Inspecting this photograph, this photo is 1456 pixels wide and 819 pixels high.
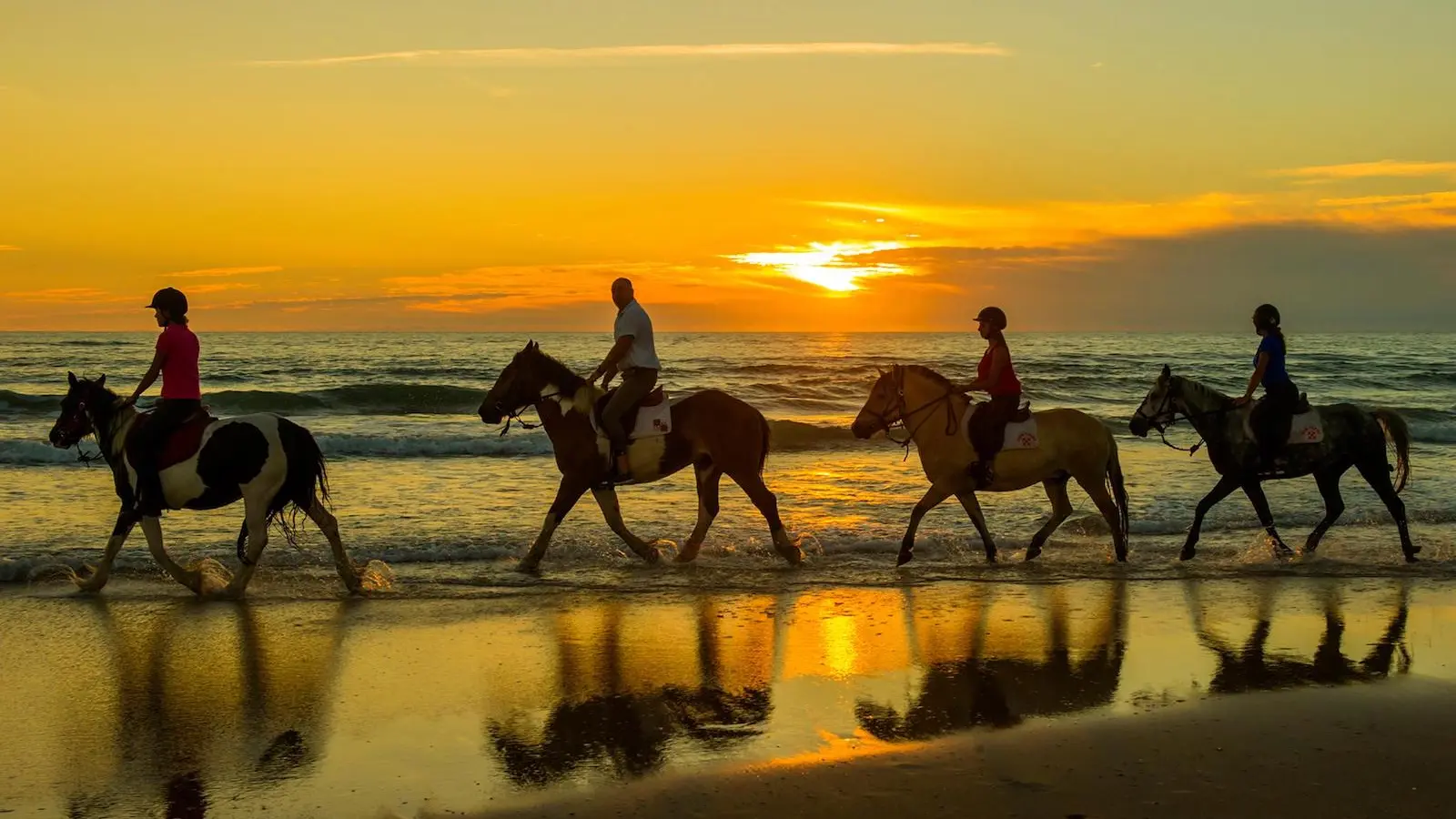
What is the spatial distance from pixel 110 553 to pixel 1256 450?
34.3ft

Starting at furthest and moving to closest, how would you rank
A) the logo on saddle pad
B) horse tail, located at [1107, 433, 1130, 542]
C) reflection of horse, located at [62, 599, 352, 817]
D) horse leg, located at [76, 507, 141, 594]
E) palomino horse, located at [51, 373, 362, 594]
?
1. horse tail, located at [1107, 433, 1130, 542]
2. the logo on saddle pad
3. horse leg, located at [76, 507, 141, 594]
4. palomino horse, located at [51, 373, 362, 594]
5. reflection of horse, located at [62, 599, 352, 817]

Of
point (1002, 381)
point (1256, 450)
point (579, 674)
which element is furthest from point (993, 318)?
point (579, 674)

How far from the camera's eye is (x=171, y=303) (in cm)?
926

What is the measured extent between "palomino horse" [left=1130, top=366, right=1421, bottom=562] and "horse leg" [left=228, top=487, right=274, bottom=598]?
8.16m

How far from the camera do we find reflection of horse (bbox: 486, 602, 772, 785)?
18.7ft

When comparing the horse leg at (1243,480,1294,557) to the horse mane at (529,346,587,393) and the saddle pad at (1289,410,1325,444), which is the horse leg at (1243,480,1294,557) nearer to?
the saddle pad at (1289,410,1325,444)

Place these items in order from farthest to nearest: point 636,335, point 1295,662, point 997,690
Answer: point 636,335 < point 1295,662 < point 997,690

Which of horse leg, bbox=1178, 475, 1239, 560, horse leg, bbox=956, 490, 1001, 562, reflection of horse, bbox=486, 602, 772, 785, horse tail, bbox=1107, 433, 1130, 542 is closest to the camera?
reflection of horse, bbox=486, 602, 772, 785

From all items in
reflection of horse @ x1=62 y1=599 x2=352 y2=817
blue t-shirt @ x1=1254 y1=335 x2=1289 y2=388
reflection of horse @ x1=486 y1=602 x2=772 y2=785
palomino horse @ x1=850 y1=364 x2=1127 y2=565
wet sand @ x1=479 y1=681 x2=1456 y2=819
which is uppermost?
blue t-shirt @ x1=1254 y1=335 x2=1289 y2=388

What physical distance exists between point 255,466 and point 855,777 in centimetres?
598

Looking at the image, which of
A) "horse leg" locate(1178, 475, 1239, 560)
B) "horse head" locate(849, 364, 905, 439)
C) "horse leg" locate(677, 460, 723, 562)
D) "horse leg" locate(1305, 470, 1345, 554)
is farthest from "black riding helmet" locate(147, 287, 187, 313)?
"horse leg" locate(1305, 470, 1345, 554)

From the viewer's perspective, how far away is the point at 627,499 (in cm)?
1551

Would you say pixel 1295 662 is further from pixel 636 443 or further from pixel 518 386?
pixel 518 386

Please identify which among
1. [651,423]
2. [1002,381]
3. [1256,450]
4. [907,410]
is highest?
[1002,381]
